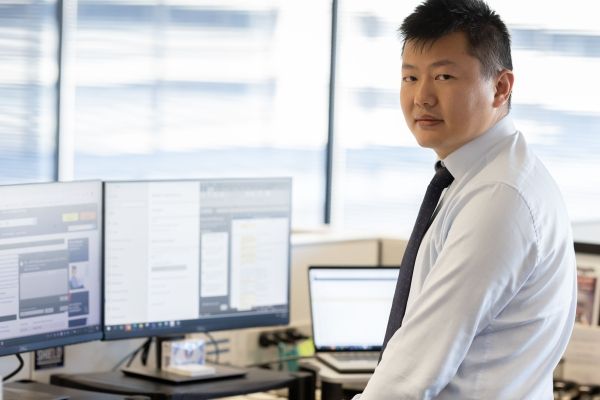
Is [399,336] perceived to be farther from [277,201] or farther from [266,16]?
[266,16]

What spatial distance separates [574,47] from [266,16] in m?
1.81

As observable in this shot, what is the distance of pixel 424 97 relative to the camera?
196cm

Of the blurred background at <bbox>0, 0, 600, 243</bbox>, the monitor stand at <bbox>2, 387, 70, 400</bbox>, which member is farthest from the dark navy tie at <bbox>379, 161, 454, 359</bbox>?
the blurred background at <bbox>0, 0, 600, 243</bbox>

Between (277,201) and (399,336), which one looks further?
(277,201)

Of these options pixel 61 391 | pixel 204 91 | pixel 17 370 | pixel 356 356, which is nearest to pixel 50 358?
pixel 17 370

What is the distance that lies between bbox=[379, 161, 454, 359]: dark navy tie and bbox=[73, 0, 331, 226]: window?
3.89m

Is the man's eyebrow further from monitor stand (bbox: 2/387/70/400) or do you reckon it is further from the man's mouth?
monitor stand (bbox: 2/387/70/400)

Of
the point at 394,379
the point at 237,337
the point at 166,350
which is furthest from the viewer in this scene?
the point at 237,337

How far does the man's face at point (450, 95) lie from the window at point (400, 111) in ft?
11.8

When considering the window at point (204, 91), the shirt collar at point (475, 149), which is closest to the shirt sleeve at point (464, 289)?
the shirt collar at point (475, 149)

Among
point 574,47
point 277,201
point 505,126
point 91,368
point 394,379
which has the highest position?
point 574,47

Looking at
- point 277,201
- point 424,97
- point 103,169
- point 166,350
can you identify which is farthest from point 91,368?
point 103,169

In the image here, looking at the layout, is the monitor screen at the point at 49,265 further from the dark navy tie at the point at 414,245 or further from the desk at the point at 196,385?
the dark navy tie at the point at 414,245

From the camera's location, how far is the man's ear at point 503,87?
1.99m
